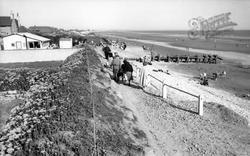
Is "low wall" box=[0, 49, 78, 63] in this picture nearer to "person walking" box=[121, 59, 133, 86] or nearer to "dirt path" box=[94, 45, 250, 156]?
"person walking" box=[121, 59, 133, 86]

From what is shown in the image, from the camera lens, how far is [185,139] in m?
8.02

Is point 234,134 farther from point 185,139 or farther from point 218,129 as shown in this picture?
point 185,139

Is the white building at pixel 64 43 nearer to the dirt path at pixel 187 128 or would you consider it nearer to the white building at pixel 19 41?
the white building at pixel 19 41

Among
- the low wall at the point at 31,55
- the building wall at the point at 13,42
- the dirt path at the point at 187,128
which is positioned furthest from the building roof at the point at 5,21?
the dirt path at the point at 187,128

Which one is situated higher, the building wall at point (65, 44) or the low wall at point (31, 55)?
the building wall at point (65, 44)

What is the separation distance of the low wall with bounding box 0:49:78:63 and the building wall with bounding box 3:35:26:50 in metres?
9.97

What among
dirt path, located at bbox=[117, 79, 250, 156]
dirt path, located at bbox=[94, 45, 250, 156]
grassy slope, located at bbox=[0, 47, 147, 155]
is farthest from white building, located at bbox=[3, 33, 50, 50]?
grassy slope, located at bbox=[0, 47, 147, 155]

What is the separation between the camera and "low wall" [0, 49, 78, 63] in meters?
26.6

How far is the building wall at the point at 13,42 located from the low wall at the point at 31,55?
997 cm

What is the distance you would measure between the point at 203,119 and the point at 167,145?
3.00 m

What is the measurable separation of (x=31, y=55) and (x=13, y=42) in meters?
11.0

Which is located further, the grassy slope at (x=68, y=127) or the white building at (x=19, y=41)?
the white building at (x=19, y=41)

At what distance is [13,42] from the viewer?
3572cm

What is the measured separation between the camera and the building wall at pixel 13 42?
35.5 m
